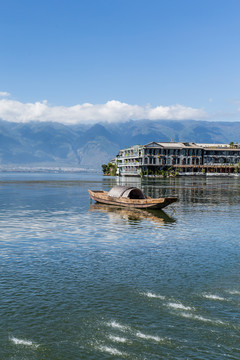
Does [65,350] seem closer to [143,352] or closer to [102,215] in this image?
[143,352]

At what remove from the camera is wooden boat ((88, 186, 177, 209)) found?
158 ft

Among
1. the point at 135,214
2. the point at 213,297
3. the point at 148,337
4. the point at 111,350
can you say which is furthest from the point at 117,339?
the point at 135,214

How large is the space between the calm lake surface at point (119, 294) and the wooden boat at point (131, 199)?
15.0 m

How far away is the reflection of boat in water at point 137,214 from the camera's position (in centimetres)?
4132

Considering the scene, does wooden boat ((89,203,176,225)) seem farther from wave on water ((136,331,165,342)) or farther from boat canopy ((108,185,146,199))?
wave on water ((136,331,165,342))

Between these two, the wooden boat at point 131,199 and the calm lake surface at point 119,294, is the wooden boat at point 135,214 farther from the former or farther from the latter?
the calm lake surface at point 119,294

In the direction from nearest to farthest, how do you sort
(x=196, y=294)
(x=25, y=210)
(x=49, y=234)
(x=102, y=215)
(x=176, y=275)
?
(x=196, y=294)
(x=176, y=275)
(x=49, y=234)
(x=102, y=215)
(x=25, y=210)

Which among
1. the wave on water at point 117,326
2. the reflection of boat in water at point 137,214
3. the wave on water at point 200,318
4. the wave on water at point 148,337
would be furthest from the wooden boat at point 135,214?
the wave on water at point 148,337

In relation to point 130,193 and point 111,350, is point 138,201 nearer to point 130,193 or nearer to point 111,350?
point 130,193

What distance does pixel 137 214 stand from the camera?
4575cm

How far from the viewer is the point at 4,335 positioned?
1328cm

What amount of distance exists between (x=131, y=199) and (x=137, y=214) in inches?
243

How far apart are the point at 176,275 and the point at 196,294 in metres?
2.89

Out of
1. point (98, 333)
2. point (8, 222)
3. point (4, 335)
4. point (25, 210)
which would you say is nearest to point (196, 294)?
point (98, 333)
